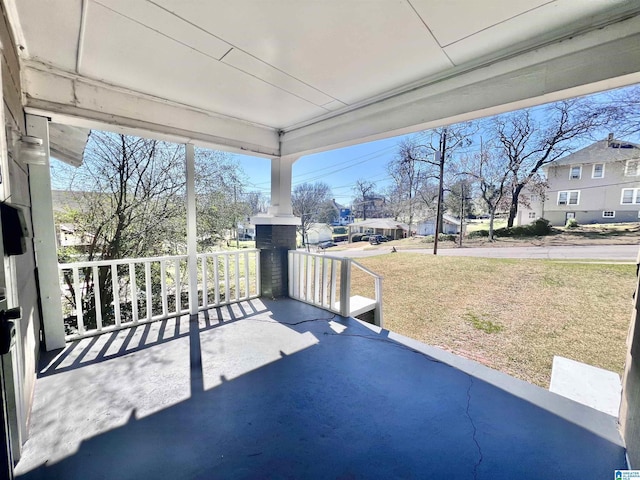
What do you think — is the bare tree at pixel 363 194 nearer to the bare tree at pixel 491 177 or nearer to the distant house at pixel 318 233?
the distant house at pixel 318 233

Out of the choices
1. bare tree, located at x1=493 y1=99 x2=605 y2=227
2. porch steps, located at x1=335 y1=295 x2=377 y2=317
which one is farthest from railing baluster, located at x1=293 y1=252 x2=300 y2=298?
bare tree, located at x1=493 y1=99 x2=605 y2=227

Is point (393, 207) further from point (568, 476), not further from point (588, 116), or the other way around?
point (568, 476)

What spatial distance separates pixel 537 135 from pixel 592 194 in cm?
108

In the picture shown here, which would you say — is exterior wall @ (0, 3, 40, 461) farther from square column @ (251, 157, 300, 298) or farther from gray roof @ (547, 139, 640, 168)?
gray roof @ (547, 139, 640, 168)

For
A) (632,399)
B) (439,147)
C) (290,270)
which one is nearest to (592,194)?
(632,399)

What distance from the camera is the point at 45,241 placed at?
242 cm

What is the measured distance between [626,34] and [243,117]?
3.41m

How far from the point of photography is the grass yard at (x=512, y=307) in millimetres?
2967

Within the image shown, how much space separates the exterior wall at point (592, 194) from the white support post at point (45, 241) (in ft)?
17.8

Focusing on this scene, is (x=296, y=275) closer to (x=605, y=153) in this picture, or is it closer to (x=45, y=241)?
(x=45, y=241)

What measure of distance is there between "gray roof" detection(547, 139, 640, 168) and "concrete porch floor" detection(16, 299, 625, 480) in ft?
7.89

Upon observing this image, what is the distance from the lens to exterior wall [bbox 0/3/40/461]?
51.3 inches

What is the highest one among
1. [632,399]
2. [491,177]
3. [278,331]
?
[491,177]

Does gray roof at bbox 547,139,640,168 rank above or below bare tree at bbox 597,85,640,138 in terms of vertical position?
below
